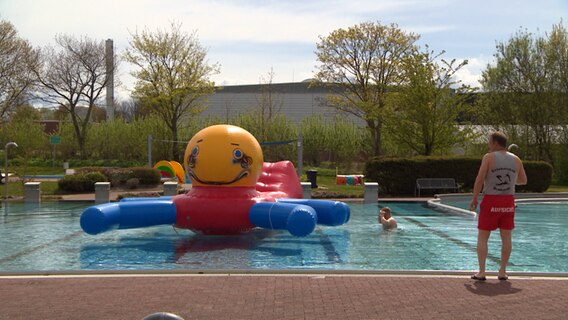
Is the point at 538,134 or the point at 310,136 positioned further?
the point at 310,136

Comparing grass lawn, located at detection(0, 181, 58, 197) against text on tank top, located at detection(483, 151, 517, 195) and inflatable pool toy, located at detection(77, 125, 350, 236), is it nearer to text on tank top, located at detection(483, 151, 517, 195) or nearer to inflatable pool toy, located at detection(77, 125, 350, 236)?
inflatable pool toy, located at detection(77, 125, 350, 236)

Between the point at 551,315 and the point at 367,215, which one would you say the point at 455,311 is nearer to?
the point at 551,315

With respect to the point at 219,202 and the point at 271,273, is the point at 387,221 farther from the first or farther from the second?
the point at 271,273

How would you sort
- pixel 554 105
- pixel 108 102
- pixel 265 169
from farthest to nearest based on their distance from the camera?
pixel 108 102, pixel 554 105, pixel 265 169

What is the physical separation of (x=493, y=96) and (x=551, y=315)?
37.3m

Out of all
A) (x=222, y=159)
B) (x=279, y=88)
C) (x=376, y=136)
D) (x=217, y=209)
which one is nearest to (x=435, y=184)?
(x=222, y=159)

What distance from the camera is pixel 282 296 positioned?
671 centimetres

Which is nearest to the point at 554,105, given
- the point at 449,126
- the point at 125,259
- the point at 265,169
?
the point at 449,126

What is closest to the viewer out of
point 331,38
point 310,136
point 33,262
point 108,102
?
point 33,262

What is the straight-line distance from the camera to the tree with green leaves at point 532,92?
39750 mm

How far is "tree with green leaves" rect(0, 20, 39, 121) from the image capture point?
1583 inches

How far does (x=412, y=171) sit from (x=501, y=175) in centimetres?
1834

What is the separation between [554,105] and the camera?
39.6 metres

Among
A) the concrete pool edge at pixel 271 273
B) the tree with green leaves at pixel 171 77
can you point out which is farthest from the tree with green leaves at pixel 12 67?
the concrete pool edge at pixel 271 273
